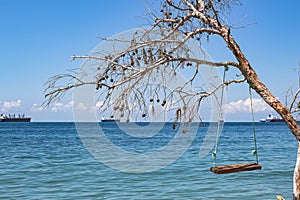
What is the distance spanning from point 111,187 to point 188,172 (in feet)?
12.9

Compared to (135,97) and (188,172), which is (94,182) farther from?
(135,97)

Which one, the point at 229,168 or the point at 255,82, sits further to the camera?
the point at 229,168

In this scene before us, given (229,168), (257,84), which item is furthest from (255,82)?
(229,168)

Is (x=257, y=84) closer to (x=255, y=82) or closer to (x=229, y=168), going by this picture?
(x=255, y=82)

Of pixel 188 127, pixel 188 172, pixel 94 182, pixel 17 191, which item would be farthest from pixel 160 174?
pixel 188 127

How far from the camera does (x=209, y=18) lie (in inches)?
195

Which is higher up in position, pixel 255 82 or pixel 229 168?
pixel 255 82

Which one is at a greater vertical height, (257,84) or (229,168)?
(257,84)

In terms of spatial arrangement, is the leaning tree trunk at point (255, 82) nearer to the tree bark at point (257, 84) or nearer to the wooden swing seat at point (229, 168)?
the tree bark at point (257, 84)

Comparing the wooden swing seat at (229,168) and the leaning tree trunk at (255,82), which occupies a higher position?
the leaning tree trunk at (255,82)

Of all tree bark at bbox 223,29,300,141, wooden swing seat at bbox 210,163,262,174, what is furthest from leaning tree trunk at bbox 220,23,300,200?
wooden swing seat at bbox 210,163,262,174

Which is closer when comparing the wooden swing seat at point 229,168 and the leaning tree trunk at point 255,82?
the leaning tree trunk at point 255,82

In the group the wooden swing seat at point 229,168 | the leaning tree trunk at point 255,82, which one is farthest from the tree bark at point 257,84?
the wooden swing seat at point 229,168

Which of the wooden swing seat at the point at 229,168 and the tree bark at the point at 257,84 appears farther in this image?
the wooden swing seat at the point at 229,168
